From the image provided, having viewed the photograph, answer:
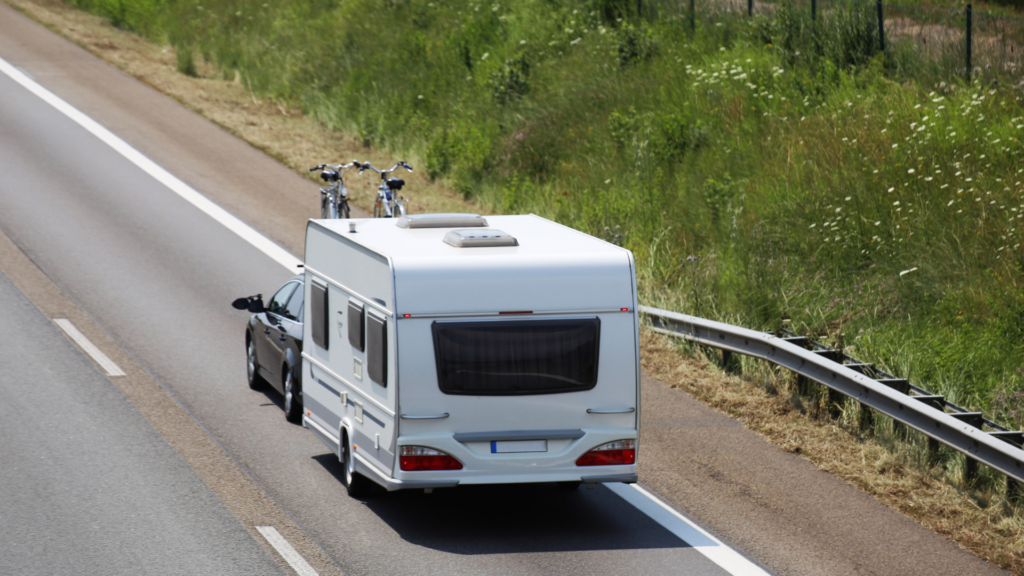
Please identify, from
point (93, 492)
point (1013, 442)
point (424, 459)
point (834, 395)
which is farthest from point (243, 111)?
point (1013, 442)

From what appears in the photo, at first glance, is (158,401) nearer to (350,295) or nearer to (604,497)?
(350,295)

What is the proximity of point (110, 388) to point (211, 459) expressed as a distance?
2.42 m

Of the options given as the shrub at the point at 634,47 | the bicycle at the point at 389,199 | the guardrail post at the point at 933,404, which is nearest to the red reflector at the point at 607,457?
the guardrail post at the point at 933,404

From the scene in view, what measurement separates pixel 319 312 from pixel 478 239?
6.57 feet

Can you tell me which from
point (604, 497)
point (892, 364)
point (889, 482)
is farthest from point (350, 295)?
point (892, 364)

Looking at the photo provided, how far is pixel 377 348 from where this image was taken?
28.3 feet

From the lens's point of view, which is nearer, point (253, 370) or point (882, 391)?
point (882, 391)

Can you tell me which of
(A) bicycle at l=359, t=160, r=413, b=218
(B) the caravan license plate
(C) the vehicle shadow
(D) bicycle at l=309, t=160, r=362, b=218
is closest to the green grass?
(A) bicycle at l=359, t=160, r=413, b=218

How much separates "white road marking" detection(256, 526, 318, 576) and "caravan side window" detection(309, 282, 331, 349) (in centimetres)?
201

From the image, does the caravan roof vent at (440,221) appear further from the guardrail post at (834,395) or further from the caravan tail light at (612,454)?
the guardrail post at (834,395)

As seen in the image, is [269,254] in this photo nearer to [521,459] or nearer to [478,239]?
[478,239]

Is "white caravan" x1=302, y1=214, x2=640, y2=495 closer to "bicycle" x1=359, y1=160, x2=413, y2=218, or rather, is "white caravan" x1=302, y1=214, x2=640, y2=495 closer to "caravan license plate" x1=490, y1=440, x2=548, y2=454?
"caravan license plate" x1=490, y1=440, x2=548, y2=454

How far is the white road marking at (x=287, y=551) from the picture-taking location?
777 centimetres

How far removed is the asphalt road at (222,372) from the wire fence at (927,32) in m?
10.1
